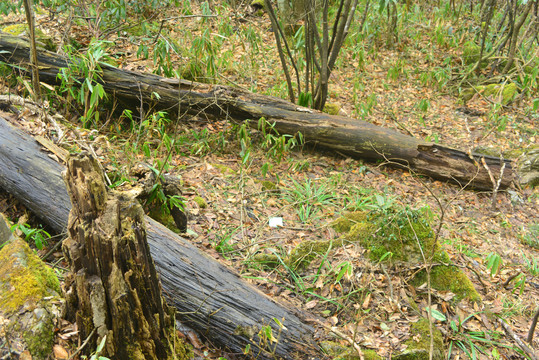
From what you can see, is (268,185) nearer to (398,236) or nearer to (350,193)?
(350,193)

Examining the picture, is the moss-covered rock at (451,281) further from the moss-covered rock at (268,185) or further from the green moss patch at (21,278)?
the green moss patch at (21,278)

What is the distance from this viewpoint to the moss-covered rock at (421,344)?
2658 millimetres

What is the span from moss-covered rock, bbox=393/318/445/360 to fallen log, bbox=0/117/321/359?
24.7 inches

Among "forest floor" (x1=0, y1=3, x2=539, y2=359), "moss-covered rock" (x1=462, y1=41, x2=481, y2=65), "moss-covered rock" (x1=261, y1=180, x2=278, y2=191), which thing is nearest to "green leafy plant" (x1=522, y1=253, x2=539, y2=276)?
"forest floor" (x1=0, y1=3, x2=539, y2=359)

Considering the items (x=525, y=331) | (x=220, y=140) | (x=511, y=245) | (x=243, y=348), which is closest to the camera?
(x=243, y=348)

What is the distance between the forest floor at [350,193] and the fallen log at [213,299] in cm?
22

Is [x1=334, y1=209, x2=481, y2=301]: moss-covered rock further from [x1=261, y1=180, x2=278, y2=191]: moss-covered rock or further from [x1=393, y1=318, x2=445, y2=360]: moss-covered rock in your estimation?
[x1=261, y1=180, x2=278, y2=191]: moss-covered rock

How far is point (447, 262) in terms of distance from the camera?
3318mm

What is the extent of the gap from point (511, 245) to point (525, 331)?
1.45 metres

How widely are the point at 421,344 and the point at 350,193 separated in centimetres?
221

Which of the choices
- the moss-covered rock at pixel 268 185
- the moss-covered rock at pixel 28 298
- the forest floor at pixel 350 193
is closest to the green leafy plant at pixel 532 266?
the forest floor at pixel 350 193

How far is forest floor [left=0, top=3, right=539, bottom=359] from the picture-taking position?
307cm

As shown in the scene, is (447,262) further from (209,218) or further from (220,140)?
(220,140)

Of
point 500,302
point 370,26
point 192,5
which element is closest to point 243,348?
point 500,302
